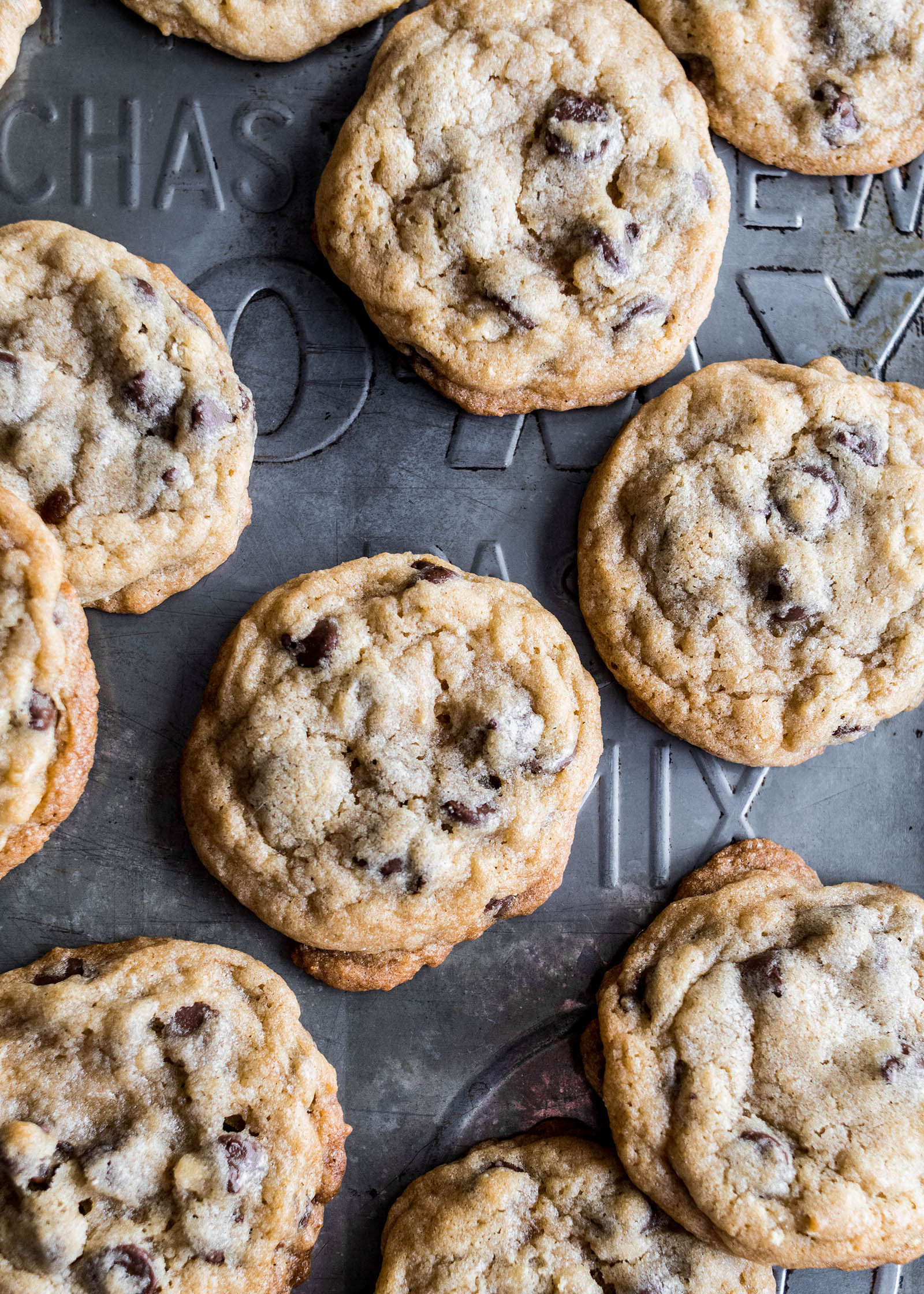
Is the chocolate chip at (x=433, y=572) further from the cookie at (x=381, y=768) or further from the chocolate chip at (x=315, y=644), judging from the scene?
the chocolate chip at (x=315, y=644)

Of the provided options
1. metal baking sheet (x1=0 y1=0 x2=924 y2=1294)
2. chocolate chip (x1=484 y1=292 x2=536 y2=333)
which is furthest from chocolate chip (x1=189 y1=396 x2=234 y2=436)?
chocolate chip (x1=484 y1=292 x2=536 y2=333)

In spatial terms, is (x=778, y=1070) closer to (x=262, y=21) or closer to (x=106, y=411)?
(x=106, y=411)

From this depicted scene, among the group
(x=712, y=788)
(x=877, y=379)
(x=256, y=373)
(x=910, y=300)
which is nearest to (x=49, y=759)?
(x=256, y=373)

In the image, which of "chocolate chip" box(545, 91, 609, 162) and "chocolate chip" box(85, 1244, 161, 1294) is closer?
"chocolate chip" box(85, 1244, 161, 1294)

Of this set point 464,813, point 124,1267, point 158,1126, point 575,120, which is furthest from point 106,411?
point 124,1267

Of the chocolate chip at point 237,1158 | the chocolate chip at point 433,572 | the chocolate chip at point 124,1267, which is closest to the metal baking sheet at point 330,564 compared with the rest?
the chocolate chip at point 433,572

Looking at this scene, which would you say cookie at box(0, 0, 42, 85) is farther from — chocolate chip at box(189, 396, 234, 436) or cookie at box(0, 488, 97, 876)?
cookie at box(0, 488, 97, 876)
